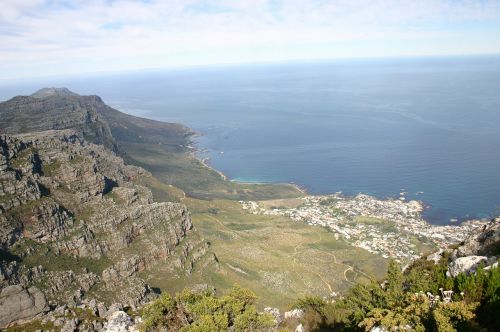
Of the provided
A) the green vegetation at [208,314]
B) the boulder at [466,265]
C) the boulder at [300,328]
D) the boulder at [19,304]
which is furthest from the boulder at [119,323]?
the boulder at [466,265]

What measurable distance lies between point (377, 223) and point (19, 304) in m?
121

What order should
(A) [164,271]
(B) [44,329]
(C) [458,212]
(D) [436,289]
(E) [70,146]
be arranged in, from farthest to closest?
(C) [458,212]
(E) [70,146]
(A) [164,271]
(B) [44,329]
(D) [436,289]

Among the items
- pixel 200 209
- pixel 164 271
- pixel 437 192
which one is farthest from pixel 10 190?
pixel 437 192

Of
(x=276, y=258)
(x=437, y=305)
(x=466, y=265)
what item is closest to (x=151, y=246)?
(x=276, y=258)

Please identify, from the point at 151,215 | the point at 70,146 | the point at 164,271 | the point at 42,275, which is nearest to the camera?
the point at 42,275

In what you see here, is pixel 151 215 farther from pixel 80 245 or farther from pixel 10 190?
pixel 10 190

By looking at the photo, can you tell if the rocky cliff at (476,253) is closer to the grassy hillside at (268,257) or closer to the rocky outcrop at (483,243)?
the rocky outcrop at (483,243)

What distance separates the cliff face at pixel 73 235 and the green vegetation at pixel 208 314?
1173 inches

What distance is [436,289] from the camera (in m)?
36.1

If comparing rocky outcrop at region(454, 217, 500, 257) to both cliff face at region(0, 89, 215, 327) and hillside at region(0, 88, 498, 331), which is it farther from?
cliff face at region(0, 89, 215, 327)

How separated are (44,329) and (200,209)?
85.6 metres

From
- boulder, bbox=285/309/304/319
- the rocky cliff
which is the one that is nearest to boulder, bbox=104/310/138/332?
boulder, bbox=285/309/304/319

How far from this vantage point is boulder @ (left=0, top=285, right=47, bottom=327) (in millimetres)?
64188

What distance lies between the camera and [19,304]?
6612 centimetres
